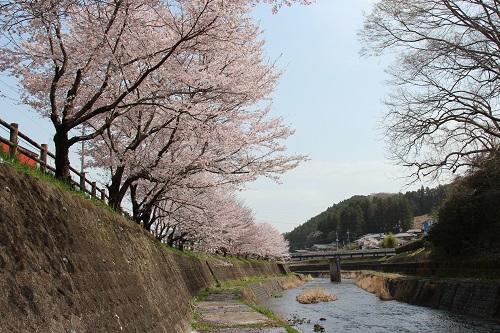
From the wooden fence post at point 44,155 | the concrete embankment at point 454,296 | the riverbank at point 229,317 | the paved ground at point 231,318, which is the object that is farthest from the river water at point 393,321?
the wooden fence post at point 44,155

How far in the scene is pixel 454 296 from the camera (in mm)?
18766

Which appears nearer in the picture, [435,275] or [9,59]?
[9,59]

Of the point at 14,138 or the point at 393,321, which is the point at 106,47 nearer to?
the point at 14,138

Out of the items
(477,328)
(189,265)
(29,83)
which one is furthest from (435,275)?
(29,83)

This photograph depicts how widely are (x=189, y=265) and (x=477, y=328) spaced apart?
1363 cm

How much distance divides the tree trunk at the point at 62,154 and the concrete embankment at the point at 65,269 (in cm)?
156

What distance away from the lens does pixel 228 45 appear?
9961 mm

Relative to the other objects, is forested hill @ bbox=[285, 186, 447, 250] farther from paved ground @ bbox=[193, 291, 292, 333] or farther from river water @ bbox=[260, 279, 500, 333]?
paved ground @ bbox=[193, 291, 292, 333]

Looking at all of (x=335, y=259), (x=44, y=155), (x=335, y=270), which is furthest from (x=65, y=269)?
(x=335, y=259)

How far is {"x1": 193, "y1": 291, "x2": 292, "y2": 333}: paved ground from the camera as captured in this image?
36.3ft

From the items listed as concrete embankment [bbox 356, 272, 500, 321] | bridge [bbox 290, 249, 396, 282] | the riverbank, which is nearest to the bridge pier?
bridge [bbox 290, 249, 396, 282]

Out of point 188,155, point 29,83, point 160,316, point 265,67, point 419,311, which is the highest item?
point 265,67

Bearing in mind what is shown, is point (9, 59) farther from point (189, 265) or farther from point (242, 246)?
point (242, 246)

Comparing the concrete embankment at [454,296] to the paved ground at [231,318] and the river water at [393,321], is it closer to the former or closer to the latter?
the river water at [393,321]
